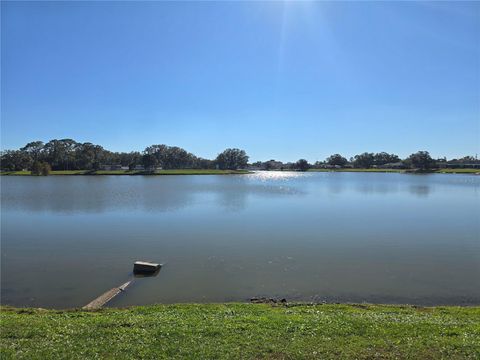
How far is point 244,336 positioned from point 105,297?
862 centimetres

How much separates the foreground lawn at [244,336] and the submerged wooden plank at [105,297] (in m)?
2.58

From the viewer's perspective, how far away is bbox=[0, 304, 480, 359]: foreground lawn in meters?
7.29

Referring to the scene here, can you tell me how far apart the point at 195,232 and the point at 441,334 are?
2121 cm

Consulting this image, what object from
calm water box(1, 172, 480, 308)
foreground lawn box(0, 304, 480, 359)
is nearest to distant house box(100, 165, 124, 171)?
calm water box(1, 172, 480, 308)

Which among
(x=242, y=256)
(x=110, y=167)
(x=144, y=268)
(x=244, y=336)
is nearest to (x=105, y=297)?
(x=144, y=268)

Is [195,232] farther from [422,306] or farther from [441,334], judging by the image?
[441,334]

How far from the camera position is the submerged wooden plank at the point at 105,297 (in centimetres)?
1390

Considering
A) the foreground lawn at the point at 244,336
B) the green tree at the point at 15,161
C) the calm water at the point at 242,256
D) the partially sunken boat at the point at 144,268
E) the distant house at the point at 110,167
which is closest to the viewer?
the foreground lawn at the point at 244,336

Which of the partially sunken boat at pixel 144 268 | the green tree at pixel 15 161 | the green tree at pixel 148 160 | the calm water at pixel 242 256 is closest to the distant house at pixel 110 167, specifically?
the green tree at pixel 148 160

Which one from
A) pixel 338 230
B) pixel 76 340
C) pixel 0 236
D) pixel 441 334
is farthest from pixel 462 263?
pixel 0 236

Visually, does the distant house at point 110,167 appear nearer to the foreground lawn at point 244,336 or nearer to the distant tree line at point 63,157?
the distant tree line at point 63,157

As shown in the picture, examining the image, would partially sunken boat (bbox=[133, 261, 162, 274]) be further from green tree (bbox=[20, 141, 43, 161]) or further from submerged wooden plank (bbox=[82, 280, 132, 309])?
green tree (bbox=[20, 141, 43, 161])

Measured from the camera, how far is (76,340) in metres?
8.15

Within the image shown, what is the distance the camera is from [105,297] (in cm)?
1488
